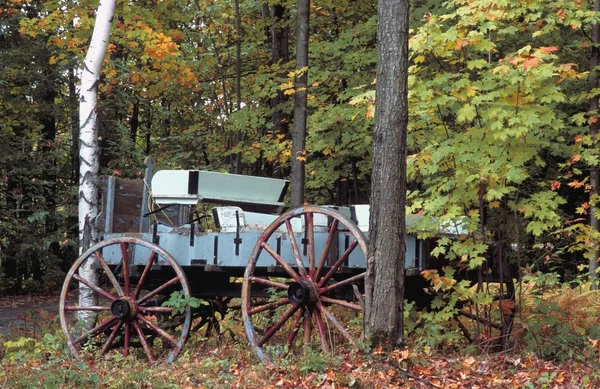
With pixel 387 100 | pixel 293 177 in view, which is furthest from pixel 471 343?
pixel 293 177

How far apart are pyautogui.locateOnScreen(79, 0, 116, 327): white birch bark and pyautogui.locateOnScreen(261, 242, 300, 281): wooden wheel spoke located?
9.53 ft

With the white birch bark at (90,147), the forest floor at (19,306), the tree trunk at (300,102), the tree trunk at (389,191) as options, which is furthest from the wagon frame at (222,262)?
the forest floor at (19,306)

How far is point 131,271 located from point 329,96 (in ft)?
25.4

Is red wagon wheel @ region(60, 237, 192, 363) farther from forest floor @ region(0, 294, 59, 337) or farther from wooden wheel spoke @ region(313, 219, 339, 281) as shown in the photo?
forest floor @ region(0, 294, 59, 337)

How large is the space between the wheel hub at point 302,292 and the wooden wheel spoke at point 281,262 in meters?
0.08

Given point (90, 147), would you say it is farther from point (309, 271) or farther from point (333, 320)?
point (333, 320)

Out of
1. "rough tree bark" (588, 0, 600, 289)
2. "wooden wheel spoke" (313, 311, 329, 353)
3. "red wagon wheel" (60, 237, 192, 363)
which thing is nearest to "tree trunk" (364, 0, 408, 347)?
"wooden wheel spoke" (313, 311, 329, 353)

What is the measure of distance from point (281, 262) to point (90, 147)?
3.61 m

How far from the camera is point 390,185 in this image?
7.01m

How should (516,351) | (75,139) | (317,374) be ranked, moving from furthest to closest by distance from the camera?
(75,139) < (516,351) < (317,374)

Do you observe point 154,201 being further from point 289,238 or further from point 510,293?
point 510,293

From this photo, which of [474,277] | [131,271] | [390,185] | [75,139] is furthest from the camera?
[75,139]

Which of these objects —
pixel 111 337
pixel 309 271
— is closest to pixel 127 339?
pixel 111 337

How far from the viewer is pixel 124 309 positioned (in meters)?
8.95
